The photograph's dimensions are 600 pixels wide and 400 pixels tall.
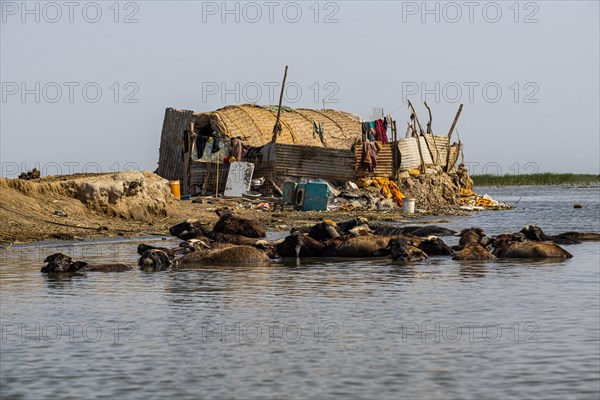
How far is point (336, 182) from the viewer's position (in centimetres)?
3828

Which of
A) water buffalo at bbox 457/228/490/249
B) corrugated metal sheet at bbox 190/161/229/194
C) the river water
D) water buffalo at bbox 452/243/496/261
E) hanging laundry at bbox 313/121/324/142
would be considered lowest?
the river water

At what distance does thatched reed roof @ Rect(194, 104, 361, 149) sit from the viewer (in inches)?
1553

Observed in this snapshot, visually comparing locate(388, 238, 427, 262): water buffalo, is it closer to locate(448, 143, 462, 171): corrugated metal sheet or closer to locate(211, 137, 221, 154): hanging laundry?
locate(211, 137, 221, 154): hanging laundry

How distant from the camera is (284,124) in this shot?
42.2m

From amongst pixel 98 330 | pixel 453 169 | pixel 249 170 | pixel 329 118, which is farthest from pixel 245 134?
pixel 98 330

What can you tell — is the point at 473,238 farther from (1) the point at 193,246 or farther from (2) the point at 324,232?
(1) the point at 193,246

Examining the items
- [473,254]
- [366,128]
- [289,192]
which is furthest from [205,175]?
[473,254]

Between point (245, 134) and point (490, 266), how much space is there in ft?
80.8

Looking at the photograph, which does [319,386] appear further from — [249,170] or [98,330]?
[249,170]

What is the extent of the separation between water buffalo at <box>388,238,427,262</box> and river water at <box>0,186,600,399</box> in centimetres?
101

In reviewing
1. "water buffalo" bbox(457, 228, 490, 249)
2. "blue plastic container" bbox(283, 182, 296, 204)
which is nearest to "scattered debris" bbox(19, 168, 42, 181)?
"blue plastic container" bbox(283, 182, 296, 204)

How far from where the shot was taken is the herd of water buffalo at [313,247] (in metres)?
16.4

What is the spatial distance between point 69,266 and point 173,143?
982 inches

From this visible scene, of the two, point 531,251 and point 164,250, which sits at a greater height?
point 164,250
